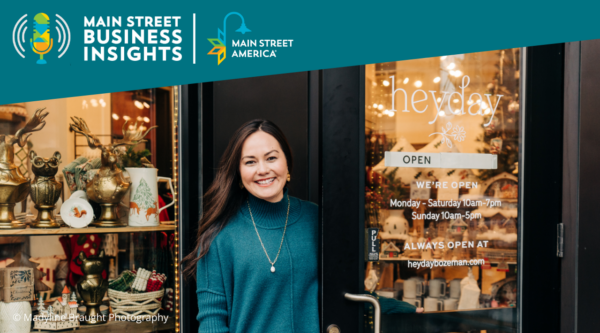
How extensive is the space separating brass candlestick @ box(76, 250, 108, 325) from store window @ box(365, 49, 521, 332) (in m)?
1.25

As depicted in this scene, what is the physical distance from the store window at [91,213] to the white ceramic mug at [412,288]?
1.00 meters

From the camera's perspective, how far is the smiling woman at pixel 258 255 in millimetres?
1443

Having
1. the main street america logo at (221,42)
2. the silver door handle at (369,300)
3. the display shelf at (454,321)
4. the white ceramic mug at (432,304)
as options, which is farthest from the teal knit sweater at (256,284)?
the main street america logo at (221,42)

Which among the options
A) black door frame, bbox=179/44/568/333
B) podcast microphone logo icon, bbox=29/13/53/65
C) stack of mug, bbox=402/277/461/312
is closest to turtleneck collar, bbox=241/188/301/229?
black door frame, bbox=179/44/568/333

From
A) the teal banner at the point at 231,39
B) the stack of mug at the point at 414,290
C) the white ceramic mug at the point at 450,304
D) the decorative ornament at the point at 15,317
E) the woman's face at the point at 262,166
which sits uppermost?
the teal banner at the point at 231,39

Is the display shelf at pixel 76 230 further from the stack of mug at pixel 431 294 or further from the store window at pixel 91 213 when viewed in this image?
the stack of mug at pixel 431 294

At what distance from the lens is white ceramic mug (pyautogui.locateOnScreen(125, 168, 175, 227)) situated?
75.5 inches

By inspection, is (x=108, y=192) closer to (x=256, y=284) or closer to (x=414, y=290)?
(x=256, y=284)

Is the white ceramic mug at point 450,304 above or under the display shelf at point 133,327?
above

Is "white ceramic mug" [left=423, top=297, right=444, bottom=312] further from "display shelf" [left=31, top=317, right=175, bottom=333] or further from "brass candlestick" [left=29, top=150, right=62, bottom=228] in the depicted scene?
"brass candlestick" [left=29, top=150, right=62, bottom=228]

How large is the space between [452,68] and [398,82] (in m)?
0.25

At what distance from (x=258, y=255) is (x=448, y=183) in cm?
84

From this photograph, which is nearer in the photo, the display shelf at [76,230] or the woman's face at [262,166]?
the woman's face at [262,166]

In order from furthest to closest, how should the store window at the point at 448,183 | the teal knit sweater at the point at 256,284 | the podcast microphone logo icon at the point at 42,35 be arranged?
the podcast microphone logo icon at the point at 42,35 → the store window at the point at 448,183 → the teal knit sweater at the point at 256,284
